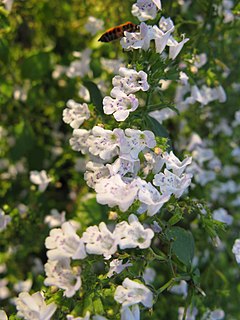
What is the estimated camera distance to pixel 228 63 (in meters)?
1.69

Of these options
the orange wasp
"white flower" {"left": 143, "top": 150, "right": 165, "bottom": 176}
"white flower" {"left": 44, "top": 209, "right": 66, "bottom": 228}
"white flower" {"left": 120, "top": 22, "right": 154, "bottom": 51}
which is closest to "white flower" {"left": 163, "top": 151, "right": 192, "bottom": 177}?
"white flower" {"left": 143, "top": 150, "right": 165, "bottom": 176}

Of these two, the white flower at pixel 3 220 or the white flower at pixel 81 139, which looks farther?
the white flower at pixel 3 220

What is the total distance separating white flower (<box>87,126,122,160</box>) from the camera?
3.35 feet

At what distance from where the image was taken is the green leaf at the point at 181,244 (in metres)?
1.05

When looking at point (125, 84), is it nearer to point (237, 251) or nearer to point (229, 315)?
point (237, 251)

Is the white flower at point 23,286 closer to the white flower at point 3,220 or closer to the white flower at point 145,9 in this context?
the white flower at point 3,220

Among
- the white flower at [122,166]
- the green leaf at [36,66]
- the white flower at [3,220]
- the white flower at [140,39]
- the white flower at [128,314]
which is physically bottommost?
the white flower at [3,220]

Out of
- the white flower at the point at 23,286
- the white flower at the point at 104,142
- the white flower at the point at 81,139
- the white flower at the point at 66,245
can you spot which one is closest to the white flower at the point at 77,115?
the white flower at the point at 81,139

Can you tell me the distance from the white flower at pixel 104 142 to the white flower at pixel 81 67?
626mm

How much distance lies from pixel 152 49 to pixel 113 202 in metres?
0.34

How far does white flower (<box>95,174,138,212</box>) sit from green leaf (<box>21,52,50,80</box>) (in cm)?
82

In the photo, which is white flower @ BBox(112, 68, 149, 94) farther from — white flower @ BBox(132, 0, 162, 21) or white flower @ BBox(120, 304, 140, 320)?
white flower @ BBox(120, 304, 140, 320)

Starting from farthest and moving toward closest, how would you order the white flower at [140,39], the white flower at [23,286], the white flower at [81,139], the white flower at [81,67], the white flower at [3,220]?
the white flower at [81,67] < the white flower at [23,286] < the white flower at [3,220] < the white flower at [81,139] < the white flower at [140,39]

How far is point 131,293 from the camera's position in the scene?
0.89m
